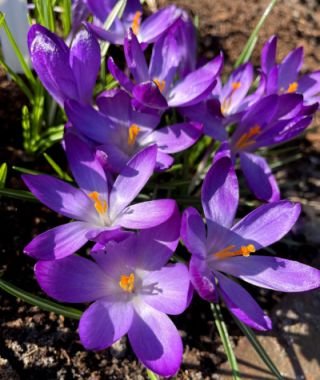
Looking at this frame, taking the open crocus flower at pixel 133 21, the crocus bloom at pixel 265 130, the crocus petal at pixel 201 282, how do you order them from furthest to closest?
the open crocus flower at pixel 133 21
the crocus bloom at pixel 265 130
the crocus petal at pixel 201 282

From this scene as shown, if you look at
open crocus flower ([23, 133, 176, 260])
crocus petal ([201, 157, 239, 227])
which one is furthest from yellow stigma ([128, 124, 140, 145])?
crocus petal ([201, 157, 239, 227])

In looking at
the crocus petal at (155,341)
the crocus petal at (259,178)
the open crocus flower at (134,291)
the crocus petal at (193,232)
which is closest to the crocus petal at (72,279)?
the open crocus flower at (134,291)

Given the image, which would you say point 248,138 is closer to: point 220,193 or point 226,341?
point 220,193

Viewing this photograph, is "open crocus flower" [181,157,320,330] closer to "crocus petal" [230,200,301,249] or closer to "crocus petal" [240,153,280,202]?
"crocus petal" [230,200,301,249]

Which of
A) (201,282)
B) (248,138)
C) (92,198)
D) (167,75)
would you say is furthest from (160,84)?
(201,282)

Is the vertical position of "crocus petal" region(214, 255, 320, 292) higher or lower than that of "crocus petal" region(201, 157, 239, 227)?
lower

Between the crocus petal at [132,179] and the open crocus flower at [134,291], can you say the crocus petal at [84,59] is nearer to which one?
the crocus petal at [132,179]

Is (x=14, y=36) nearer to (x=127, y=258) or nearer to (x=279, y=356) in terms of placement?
(x=127, y=258)
